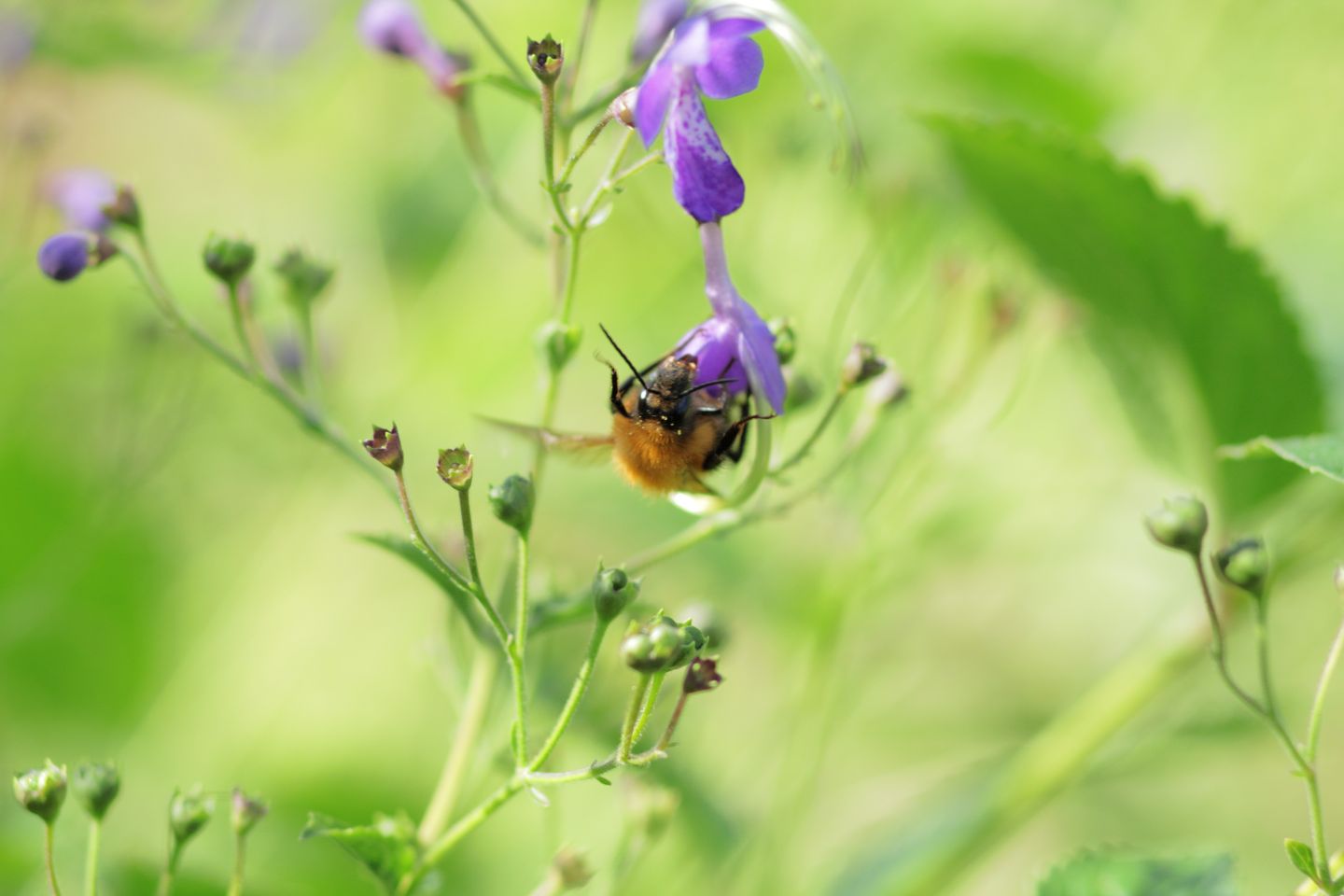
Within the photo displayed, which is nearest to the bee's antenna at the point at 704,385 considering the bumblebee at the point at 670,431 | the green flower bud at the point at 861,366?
the bumblebee at the point at 670,431

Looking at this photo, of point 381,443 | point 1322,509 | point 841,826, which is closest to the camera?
point 381,443

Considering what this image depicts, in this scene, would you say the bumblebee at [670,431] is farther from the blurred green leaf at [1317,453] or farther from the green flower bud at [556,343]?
the blurred green leaf at [1317,453]

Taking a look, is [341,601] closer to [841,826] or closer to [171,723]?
[171,723]

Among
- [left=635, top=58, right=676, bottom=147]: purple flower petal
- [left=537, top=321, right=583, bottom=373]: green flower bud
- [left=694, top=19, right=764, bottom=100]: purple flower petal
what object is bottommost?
[left=537, top=321, right=583, bottom=373]: green flower bud

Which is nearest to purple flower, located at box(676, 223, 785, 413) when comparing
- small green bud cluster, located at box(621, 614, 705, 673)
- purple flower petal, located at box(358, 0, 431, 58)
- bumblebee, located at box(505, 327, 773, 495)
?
bumblebee, located at box(505, 327, 773, 495)

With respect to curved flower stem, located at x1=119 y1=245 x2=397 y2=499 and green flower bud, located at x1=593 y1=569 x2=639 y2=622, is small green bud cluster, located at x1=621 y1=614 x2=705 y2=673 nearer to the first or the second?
green flower bud, located at x1=593 y1=569 x2=639 y2=622

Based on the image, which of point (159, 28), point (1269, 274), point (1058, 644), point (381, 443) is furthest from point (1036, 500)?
point (159, 28)
